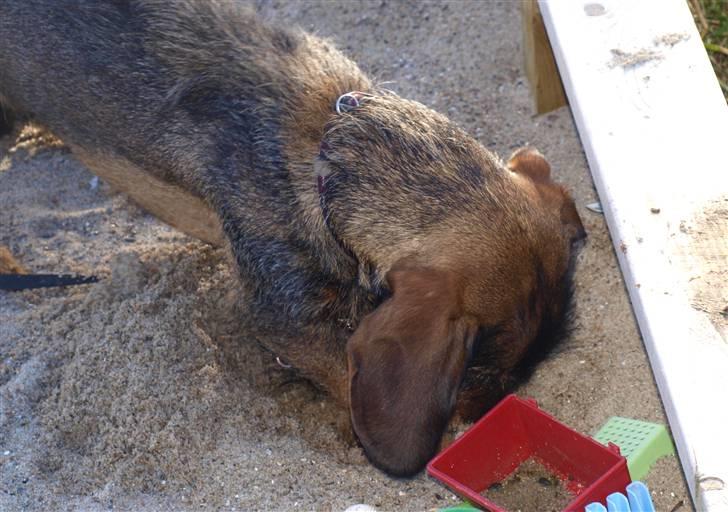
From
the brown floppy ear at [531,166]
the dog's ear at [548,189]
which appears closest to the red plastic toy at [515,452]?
the dog's ear at [548,189]

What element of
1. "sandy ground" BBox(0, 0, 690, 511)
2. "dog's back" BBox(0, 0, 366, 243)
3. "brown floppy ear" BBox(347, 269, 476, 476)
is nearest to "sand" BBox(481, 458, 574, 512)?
"sandy ground" BBox(0, 0, 690, 511)

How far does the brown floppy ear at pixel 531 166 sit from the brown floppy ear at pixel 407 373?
0.81 m

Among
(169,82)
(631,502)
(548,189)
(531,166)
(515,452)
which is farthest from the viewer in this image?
(169,82)

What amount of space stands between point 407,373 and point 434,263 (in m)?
0.40

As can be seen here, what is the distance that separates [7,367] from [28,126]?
5.61 feet

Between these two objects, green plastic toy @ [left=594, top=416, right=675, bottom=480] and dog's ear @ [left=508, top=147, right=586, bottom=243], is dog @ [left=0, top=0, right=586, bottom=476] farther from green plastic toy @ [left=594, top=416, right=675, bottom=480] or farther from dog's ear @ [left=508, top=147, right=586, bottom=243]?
green plastic toy @ [left=594, top=416, right=675, bottom=480]

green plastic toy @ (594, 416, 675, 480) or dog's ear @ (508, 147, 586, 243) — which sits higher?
dog's ear @ (508, 147, 586, 243)

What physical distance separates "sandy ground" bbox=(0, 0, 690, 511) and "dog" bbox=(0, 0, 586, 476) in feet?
0.68

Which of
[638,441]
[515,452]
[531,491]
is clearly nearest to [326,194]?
[515,452]

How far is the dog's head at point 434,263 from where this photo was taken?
284 cm

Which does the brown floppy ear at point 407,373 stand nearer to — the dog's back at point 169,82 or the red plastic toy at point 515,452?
the red plastic toy at point 515,452

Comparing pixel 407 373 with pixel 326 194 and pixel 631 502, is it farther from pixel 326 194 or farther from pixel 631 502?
pixel 326 194

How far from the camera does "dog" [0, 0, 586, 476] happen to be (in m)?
2.90

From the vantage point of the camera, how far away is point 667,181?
302 centimetres
